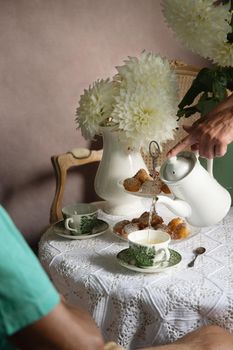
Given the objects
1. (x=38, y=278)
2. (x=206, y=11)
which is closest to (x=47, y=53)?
(x=206, y=11)

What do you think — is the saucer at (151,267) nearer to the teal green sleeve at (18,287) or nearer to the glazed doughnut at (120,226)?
the glazed doughnut at (120,226)

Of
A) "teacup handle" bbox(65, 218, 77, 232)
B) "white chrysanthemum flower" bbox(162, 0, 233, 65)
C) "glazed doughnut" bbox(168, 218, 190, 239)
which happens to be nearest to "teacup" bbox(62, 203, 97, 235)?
"teacup handle" bbox(65, 218, 77, 232)

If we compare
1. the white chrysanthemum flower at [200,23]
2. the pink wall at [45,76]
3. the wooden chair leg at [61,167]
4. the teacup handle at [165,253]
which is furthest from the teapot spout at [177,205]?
the pink wall at [45,76]

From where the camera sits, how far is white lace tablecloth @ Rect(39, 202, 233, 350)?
41.9 inches

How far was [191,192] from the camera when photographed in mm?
1204

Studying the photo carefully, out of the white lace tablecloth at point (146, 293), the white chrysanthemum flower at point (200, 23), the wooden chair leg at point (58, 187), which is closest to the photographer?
the white lace tablecloth at point (146, 293)

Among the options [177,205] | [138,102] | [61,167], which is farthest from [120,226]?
[61,167]

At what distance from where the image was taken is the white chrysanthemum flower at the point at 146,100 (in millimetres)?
1323

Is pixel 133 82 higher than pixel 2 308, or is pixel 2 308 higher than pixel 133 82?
pixel 133 82

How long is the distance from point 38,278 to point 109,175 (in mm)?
839

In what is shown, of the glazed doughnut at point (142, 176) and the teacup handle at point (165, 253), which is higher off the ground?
the glazed doughnut at point (142, 176)

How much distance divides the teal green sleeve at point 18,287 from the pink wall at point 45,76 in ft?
4.52

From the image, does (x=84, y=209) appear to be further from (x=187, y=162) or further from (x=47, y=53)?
(x=47, y=53)

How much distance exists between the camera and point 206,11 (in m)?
1.30
